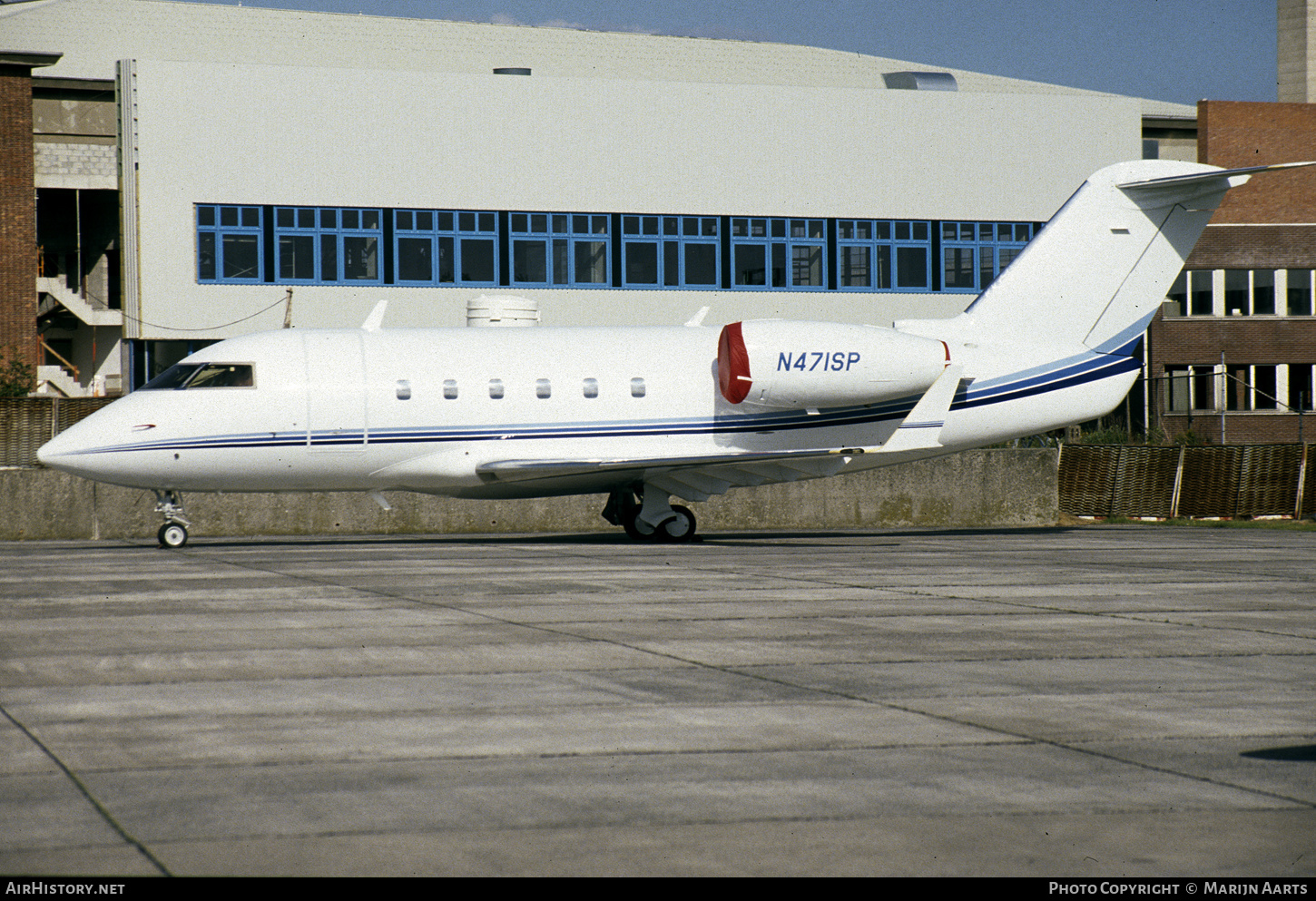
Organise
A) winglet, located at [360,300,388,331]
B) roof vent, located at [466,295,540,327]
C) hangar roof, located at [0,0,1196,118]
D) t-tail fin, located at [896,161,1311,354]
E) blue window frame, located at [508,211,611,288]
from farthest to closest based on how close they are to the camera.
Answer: hangar roof, located at [0,0,1196,118]
blue window frame, located at [508,211,611,288]
roof vent, located at [466,295,540,327]
t-tail fin, located at [896,161,1311,354]
winglet, located at [360,300,388,331]

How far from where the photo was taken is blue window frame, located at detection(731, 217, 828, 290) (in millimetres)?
43500

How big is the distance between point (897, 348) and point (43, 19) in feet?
153

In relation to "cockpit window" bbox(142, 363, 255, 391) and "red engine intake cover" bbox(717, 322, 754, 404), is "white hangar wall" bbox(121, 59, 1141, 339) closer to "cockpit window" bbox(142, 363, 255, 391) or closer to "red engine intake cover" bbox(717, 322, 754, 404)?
"cockpit window" bbox(142, 363, 255, 391)

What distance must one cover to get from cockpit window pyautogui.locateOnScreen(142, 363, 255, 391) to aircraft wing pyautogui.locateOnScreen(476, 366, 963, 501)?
3673 millimetres

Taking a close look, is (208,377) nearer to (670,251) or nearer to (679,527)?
(679,527)

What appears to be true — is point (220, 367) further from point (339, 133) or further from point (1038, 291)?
point (339, 133)

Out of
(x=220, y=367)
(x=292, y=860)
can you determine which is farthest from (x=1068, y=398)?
(x=292, y=860)

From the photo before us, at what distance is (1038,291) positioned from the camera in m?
23.3

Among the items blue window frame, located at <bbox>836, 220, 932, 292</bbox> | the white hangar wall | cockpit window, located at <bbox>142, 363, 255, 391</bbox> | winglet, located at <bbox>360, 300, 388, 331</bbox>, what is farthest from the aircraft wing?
blue window frame, located at <bbox>836, 220, 932, 292</bbox>

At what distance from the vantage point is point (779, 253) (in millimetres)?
43906

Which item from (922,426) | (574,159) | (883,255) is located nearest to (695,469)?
(922,426)

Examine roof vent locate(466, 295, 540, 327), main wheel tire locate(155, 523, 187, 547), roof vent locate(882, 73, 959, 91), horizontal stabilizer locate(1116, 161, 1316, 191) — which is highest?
roof vent locate(882, 73, 959, 91)

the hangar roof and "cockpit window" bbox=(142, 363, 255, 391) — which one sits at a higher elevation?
the hangar roof

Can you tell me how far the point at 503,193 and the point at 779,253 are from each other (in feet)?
29.2
